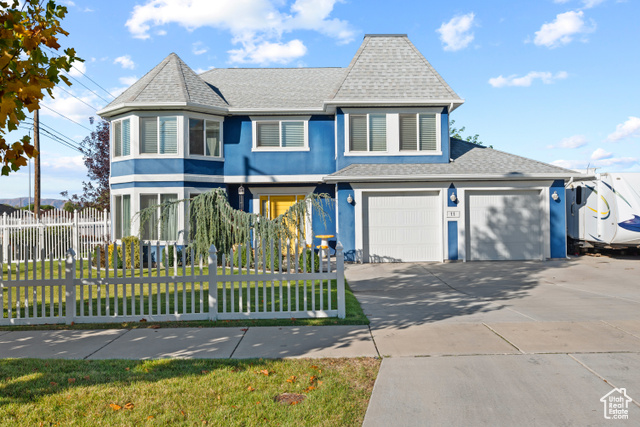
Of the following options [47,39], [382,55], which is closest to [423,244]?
[382,55]

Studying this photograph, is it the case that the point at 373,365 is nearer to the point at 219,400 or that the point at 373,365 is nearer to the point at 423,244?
the point at 219,400

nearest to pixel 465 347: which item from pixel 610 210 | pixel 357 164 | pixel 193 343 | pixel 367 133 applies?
pixel 193 343

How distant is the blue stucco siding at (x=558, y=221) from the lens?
1669 cm

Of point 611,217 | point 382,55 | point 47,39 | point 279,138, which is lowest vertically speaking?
point 611,217

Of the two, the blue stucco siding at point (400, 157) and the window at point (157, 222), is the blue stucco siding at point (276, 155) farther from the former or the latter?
the window at point (157, 222)

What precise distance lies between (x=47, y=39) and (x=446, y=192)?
14200mm

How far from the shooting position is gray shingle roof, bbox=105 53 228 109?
17.0 metres

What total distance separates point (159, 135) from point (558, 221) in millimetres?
14797

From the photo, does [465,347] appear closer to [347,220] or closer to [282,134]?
[347,220]

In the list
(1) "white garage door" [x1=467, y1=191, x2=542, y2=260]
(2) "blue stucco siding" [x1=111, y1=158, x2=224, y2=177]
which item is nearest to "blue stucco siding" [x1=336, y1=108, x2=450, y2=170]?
(1) "white garage door" [x1=467, y1=191, x2=542, y2=260]

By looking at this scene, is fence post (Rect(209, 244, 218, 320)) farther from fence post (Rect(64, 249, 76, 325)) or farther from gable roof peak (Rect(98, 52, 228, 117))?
gable roof peak (Rect(98, 52, 228, 117))

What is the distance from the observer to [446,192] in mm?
16578

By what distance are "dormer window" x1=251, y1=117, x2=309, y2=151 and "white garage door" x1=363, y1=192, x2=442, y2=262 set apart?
155 inches

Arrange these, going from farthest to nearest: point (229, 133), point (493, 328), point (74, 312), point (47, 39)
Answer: point (229, 133) → point (74, 312) → point (493, 328) → point (47, 39)
